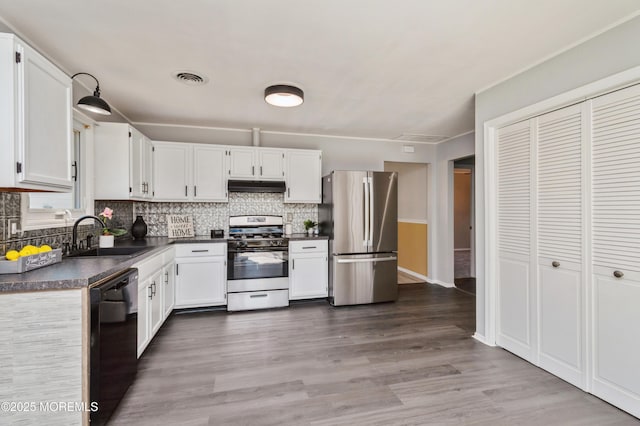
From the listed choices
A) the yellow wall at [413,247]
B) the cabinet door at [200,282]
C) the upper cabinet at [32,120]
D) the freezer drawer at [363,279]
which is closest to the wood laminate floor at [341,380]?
the cabinet door at [200,282]

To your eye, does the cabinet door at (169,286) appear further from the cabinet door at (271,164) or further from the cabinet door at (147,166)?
the cabinet door at (271,164)

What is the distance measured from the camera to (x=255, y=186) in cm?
408

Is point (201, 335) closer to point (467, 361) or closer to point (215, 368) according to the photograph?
point (215, 368)

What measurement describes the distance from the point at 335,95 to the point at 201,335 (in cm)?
288

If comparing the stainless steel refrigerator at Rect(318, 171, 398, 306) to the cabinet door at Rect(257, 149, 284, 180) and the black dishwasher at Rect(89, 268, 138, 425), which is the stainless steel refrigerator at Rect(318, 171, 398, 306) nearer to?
the cabinet door at Rect(257, 149, 284, 180)

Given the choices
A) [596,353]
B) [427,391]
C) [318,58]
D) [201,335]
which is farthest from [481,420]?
[318,58]

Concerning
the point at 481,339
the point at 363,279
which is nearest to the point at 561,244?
the point at 481,339

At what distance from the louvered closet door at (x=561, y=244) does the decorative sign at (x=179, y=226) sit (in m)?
4.05

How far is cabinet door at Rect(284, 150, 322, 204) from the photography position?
428cm

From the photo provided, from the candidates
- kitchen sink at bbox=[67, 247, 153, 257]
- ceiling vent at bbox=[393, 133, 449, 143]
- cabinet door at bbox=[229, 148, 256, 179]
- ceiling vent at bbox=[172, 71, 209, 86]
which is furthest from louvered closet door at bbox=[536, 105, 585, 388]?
kitchen sink at bbox=[67, 247, 153, 257]

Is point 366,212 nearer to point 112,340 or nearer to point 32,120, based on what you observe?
point 112,340

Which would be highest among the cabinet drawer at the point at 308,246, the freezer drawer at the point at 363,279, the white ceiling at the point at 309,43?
the white ceiling at the point at 309,43

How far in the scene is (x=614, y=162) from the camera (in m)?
1.93

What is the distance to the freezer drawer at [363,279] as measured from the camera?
13.2ft
